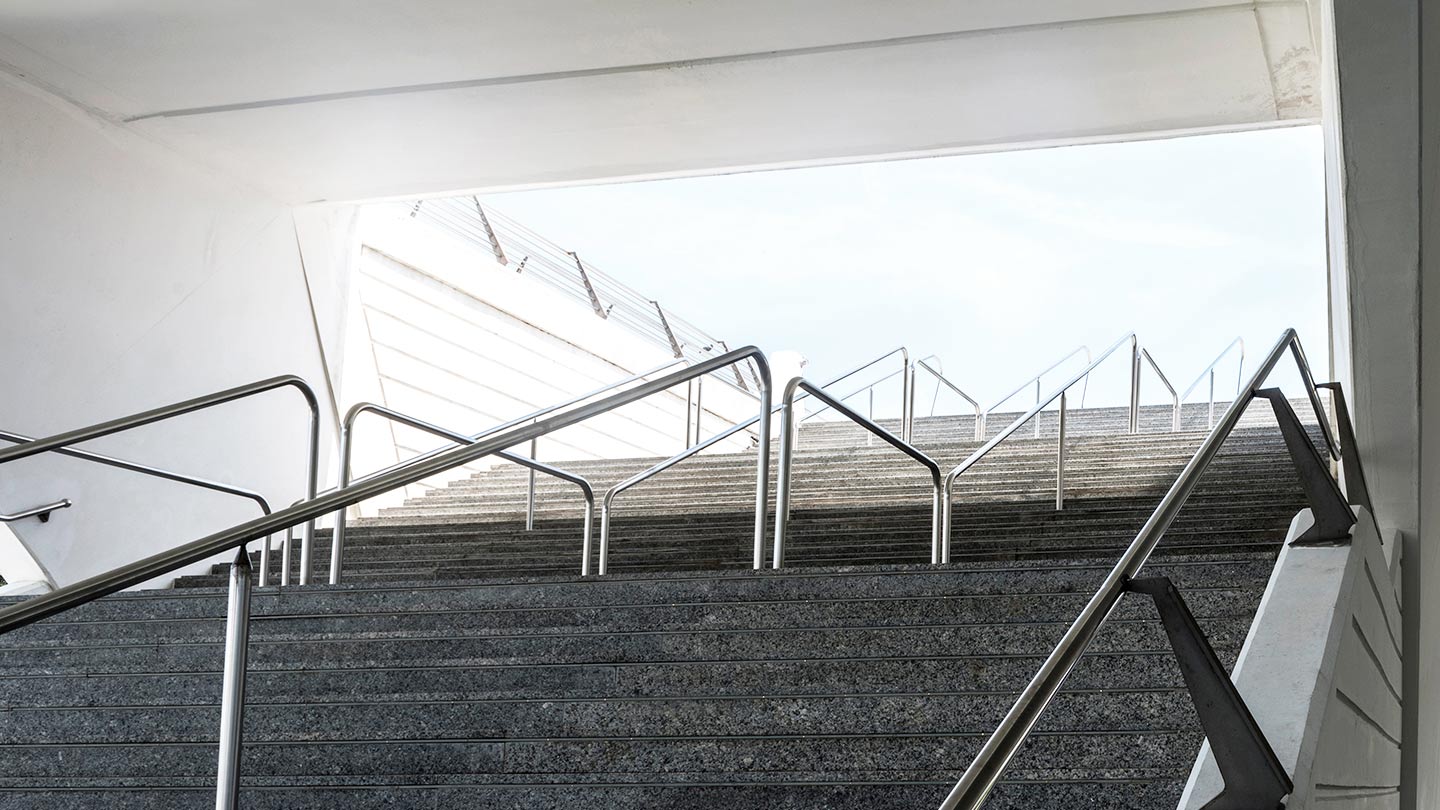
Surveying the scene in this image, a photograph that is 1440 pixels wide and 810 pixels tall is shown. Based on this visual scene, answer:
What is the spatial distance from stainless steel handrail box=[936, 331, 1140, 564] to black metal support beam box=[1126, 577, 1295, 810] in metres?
2.84

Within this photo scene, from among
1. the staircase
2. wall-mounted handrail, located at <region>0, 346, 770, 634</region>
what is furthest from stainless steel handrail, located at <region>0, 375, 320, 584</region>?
the staircase

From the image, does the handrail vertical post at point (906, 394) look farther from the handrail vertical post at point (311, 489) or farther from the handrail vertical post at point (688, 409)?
the handrail vertical post at point (311, 489)

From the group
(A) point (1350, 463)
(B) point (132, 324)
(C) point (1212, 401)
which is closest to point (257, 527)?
(A) point (1350, 463)

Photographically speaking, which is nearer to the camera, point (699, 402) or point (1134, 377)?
point (699, 402)

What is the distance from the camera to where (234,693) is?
2592 millimetres

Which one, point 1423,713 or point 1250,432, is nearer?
point 1423,713

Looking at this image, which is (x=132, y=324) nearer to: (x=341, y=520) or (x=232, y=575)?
(x=341, y=520)

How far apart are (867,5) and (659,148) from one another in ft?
6.95

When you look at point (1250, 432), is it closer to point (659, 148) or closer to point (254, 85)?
point (659, 148)

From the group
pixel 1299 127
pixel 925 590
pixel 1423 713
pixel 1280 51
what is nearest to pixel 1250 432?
pixel 1299 127

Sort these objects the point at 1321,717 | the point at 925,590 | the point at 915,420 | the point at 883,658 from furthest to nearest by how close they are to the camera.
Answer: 1. the point at 915,420
2. the point at 925,590
3. the point at 883,658
4. the point at 1321,717

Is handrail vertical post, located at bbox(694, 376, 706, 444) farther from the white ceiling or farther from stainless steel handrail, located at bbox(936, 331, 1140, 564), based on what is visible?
stainless steel handrail, located at bbox(936, 331, 1140, 564)

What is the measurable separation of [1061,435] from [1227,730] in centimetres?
459

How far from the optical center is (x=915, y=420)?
41.4 feet
